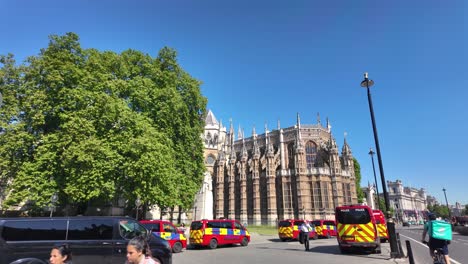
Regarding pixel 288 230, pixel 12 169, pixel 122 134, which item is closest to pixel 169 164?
pixel 122 134

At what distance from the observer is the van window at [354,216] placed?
49.5 ft

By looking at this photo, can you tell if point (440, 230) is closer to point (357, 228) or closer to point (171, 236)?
point (357, 228)

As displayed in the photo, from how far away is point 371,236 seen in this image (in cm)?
1459

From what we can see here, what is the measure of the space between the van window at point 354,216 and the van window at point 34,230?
530 inches

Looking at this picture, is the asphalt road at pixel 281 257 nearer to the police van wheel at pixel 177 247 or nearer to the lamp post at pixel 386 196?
the lamp post at pixel 386 196

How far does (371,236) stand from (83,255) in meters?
13.4

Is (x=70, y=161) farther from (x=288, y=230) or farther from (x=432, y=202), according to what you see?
(x=432, y=202)

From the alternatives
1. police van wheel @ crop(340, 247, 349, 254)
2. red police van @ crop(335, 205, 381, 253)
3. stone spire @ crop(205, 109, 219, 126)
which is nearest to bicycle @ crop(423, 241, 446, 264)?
red police van @ crop(335, 205, 381, 253)

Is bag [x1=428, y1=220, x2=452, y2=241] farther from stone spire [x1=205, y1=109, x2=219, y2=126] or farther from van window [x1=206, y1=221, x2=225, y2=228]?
stone spire [x1=205, y1=109, x2=219, y2=126]

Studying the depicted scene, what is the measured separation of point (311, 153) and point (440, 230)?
47.7 metres

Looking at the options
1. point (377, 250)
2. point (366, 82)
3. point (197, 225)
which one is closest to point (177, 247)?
point (197, 225)

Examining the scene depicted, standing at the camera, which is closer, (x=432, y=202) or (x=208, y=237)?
(x=208, y=237)

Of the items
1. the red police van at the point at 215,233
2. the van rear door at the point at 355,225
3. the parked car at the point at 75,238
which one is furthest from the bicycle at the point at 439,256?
the red police van at the point at 215,233

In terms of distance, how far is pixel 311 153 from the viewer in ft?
178
